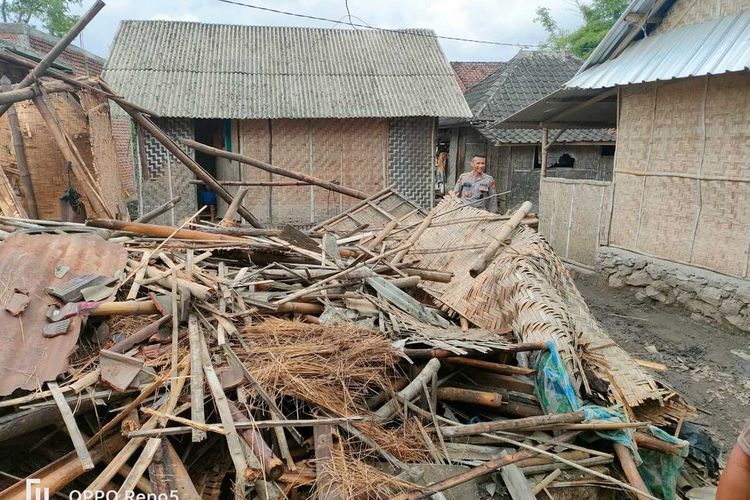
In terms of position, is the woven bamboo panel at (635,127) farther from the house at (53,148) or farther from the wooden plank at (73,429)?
the wooden plank at (73,429)

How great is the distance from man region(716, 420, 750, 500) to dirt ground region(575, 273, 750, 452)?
2.91 meters

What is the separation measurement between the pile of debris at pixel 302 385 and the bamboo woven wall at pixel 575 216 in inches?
206

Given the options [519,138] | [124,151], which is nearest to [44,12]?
[124,151]

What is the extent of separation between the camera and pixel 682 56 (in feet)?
22.8

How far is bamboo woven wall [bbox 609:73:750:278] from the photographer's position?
6.54 m

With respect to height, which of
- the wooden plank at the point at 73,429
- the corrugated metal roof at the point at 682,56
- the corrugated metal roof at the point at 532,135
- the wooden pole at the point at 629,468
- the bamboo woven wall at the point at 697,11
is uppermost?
the bamboo woven wall at the point at 697,11

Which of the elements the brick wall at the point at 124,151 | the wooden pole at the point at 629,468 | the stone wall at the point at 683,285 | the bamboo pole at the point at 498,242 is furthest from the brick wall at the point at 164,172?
the wooden pole at the point at 629,468

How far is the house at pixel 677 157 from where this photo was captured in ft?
21.4

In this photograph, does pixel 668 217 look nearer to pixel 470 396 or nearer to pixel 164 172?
pixel 470 396

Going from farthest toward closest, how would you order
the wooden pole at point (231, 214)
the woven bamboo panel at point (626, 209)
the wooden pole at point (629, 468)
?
the woven bamboo panel at point (626, 209)
the wooden pole at point (231, 214)
the wooden pole at point (629, 468)

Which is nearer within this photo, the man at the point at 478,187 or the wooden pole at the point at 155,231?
the wooden pole at the point at 155,231

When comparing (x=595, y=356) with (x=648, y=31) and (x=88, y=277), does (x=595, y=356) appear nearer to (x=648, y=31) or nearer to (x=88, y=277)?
(x=88, y=277)

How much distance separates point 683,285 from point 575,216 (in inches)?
109

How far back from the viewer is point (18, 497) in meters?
2.30
